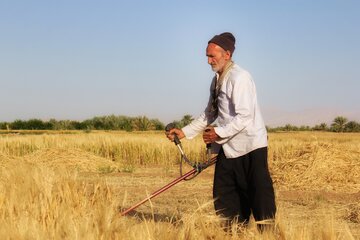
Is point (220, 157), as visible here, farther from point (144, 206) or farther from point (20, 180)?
point (144, 206)

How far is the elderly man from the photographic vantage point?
15.1 feet

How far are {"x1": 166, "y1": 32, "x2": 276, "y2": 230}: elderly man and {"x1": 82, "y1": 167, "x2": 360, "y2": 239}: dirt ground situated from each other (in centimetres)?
133

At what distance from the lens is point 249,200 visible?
15.9 feet

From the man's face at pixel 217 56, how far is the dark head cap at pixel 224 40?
25 mm

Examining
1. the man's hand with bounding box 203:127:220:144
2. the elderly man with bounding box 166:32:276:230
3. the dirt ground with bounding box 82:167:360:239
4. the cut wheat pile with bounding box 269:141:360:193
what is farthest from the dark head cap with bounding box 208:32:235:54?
the cut wheat pile with bounding box 269:141:360:193

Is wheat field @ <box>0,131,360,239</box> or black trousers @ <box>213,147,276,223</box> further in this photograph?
black trousers @ <box>213,147,276,223</box>

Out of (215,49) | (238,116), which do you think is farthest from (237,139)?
(215,49)

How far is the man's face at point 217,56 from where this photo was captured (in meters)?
4.75

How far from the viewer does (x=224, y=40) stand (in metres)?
4.74

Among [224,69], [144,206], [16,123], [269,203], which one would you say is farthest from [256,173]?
[16,123]

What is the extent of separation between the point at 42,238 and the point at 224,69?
246 cm

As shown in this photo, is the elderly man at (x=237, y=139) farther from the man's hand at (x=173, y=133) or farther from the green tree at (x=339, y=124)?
the green tree at (x=339, y=124)

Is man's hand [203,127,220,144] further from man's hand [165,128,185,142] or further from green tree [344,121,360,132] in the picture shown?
green tree [344,121,360,132]

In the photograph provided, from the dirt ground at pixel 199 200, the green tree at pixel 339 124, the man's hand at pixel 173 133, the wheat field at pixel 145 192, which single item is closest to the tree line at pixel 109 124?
the green tree at pixel 339 124
